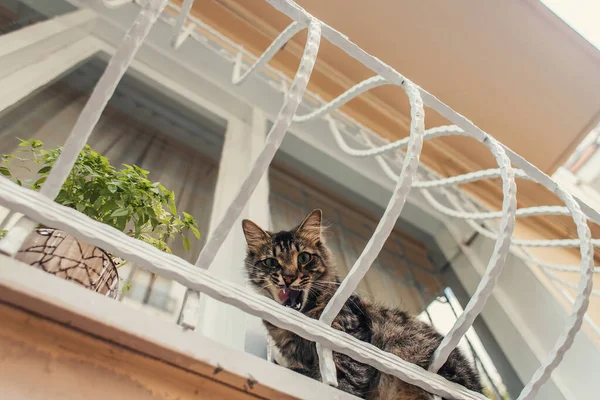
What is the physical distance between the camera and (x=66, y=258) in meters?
0.49

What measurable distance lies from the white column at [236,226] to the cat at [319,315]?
64 mm

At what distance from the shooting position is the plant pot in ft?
1.57

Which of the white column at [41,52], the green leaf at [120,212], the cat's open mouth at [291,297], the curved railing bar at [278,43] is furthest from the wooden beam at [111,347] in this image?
the curved railing bar at [278,43]

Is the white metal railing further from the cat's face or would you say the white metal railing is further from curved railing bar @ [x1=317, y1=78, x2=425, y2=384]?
the cat's face

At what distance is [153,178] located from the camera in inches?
45.8

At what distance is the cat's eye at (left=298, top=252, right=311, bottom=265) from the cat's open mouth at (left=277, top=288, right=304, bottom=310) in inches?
3.2

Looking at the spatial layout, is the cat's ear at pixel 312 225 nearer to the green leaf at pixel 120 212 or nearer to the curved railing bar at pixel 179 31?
the green leaf at pixel 120 212

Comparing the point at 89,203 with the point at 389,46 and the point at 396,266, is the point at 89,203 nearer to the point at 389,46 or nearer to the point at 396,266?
the point at 396,266

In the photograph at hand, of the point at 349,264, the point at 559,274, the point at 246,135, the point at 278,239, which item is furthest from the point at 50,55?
the point at 559,274

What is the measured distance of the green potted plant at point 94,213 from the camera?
0.49 meters

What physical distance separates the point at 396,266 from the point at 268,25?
1.27 metres

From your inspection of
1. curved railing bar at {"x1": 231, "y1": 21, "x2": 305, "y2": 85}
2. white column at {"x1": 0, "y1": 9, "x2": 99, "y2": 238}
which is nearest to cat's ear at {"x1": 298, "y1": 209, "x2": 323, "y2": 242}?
curved railing bar at {"x1": 231, "y1": 21, "x2": 305, "y2": 85}

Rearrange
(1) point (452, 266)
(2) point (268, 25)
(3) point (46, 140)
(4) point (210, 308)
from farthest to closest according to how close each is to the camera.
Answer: (2) point (268, 25), (1) point (452, 266), (3) point (46, 140), (4) point (210, 308)

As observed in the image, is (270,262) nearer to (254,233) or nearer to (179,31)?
(254,233)
